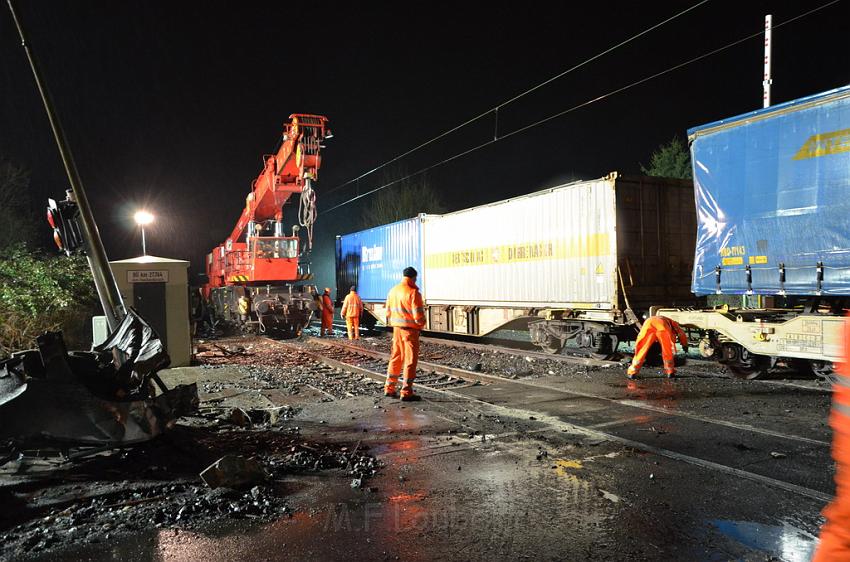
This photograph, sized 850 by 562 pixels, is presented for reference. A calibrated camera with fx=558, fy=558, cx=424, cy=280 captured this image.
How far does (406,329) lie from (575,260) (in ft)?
17.7

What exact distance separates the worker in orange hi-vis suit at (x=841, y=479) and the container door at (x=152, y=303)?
32.1ft

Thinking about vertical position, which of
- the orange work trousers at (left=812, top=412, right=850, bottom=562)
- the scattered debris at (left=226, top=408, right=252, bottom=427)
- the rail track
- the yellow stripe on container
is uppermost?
the yellow stripe on container

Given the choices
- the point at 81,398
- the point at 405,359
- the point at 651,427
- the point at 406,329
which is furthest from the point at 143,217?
the point at 651,427

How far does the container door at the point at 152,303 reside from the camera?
9617 millimetres

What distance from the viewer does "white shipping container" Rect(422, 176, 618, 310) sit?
1101 centimetres

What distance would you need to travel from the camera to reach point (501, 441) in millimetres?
5391

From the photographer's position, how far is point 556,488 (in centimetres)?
415

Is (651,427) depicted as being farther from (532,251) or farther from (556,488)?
(532,251)

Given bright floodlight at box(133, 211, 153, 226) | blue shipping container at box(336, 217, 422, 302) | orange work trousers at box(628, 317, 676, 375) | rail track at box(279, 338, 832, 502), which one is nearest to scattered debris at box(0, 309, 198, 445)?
rail track at box(279, 338, 832, 502)

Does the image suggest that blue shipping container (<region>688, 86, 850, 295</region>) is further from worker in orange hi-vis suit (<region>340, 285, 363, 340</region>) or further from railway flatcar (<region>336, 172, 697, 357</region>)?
worker in orange hi-vis suit (<region>340, 285, 363, 340</region>)

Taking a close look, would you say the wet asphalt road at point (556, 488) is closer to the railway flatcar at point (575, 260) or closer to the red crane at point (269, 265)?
the railway flatcar at point (575, 260)

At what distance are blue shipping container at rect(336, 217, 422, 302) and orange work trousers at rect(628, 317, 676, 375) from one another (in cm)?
945

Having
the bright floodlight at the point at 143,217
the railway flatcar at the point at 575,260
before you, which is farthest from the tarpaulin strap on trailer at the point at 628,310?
the bright floodlight at the point at 143,217

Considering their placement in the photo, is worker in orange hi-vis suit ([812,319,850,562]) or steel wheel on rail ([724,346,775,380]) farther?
steel wheel on rail ([724,346,775,380])
